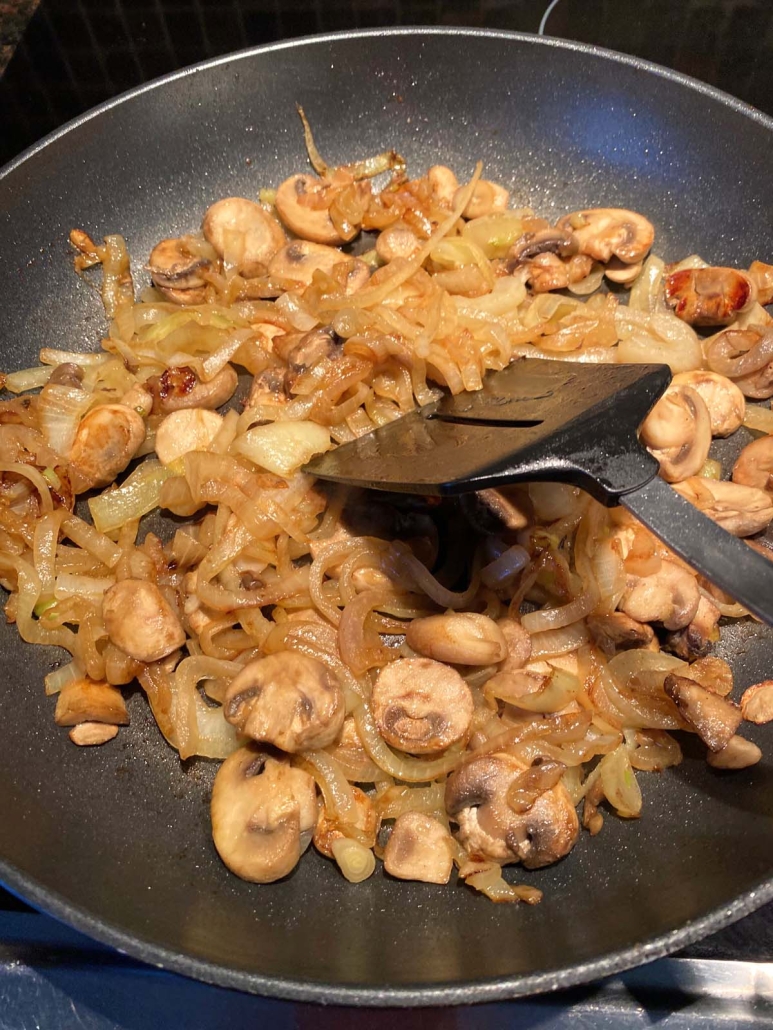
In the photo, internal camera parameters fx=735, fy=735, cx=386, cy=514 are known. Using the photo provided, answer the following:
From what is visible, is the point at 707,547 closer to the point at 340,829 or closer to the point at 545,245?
the point at 340,829

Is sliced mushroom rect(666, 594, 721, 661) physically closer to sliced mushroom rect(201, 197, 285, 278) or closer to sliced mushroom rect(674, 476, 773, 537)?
sliced mushroom rect(674, 476, 773, 537)

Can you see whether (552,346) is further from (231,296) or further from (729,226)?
(231,296)

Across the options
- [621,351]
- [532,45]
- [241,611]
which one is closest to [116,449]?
[241,611]

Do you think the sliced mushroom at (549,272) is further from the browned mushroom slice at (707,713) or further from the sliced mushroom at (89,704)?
the sliced mushroom at (89,704)

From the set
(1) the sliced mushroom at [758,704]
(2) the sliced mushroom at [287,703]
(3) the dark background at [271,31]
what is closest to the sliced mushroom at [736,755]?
(1) the sliced mushroom at [758,704]

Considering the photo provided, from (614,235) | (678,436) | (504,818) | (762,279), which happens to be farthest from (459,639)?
(762,279)

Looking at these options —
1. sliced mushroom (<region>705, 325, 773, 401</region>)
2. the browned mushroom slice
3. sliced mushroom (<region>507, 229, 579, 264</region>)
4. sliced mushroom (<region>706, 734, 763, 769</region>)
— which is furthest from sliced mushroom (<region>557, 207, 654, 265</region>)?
sliced mushroom (<region>706, 734, 763, 769</region>)

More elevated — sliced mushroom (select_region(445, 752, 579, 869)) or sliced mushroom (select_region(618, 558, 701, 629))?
sliced mushroom (select_region(618, 558, 701, 629))
